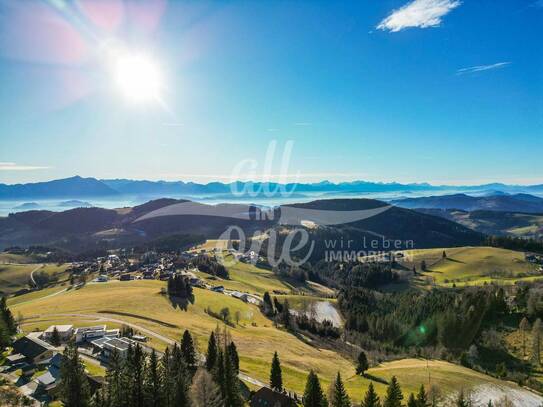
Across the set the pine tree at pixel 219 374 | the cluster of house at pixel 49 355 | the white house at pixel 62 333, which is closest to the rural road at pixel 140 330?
the cluster of house at pixel 49 355

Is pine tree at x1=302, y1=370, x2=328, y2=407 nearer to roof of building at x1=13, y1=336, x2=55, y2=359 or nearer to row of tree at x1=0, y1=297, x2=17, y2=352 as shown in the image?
roof of building at x1=13, y1=336, x2=55, y2=359

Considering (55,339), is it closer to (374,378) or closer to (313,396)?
(313,396)

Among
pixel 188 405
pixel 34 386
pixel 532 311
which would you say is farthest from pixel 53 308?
pixel 532 311

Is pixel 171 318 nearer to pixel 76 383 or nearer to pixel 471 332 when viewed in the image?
pixel 76 383

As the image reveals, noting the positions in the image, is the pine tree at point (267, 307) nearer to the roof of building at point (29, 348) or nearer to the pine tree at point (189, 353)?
the pine tree at point (189, 353)

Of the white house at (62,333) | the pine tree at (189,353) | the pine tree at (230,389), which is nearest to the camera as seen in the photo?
the pine tree at (230,389)

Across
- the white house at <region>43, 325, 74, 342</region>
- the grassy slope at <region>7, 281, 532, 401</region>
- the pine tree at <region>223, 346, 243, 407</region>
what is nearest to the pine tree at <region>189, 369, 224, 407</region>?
the pine tree at <region>223, 346, 243, 407</region>

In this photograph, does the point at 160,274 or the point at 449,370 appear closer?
the point at 449,370
